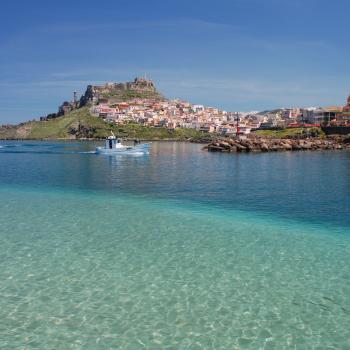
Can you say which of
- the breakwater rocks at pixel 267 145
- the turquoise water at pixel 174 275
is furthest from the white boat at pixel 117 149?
the turquoise water at pixel 174 275

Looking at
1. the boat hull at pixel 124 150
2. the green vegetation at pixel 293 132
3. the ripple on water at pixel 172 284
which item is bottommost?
the ripple on water at pixel 172 284

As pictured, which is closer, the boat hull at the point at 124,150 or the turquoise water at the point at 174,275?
the turquoise water at the point at 174,275

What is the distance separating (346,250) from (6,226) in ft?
51.2

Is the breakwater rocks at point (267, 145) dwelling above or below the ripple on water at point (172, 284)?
above

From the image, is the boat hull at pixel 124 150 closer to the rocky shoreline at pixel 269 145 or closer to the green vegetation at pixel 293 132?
the rocky shoreline at pixel 269 145

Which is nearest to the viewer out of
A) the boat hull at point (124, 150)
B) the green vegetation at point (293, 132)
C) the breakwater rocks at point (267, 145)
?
the boat hull at point (124, 150)

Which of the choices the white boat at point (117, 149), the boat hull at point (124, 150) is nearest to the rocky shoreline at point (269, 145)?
the white boat at point (117, 149)

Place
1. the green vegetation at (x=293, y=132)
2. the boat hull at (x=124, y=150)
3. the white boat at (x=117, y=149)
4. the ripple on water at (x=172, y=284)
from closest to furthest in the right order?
the ripple on water at (x=172, y=284)
the boat hull at (x=124, y=150)
the white boat at (x=117, y=149)
the green vegetation at (x=293, y=132)

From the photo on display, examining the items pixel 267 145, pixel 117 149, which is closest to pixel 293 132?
pixel 267 145

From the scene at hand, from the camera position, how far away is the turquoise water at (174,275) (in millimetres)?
9211

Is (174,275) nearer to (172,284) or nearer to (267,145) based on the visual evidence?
(172,284)

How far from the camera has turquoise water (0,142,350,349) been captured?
30.2 ft

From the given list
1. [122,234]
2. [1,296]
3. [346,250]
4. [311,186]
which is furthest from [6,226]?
[311,186]

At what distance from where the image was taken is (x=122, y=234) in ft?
59.4
